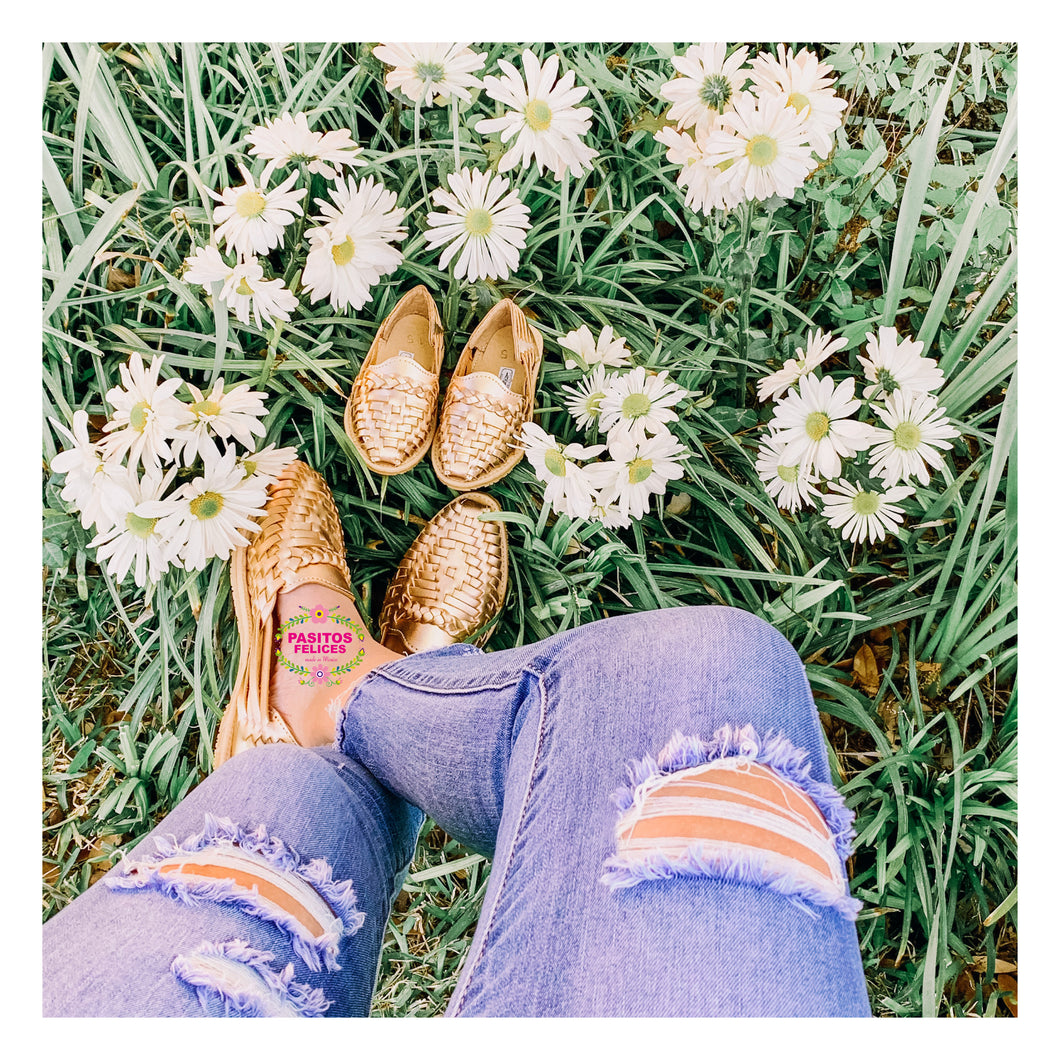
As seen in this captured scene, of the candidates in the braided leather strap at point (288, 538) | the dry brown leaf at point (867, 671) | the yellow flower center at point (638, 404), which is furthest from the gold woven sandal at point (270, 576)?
the dry brown leaf at point (867, 671)

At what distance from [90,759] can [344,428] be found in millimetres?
431

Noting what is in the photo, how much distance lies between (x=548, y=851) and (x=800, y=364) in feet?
1.72

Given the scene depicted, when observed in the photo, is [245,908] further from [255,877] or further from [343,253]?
[343,253]

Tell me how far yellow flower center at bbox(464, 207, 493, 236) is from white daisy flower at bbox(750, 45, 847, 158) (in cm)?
28

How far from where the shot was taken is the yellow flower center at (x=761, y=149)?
77 cm

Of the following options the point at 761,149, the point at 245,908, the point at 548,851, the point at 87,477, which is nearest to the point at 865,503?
the point at 761,149

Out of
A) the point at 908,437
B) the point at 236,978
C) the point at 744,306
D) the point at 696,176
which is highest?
the point at 696,176

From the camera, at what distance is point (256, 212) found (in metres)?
0.79

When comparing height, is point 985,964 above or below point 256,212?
below

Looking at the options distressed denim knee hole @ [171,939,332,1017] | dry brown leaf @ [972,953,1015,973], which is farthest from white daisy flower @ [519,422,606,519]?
dry brown leaf @ [972,953,1015,973]

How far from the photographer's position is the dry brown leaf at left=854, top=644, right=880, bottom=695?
2.78ft

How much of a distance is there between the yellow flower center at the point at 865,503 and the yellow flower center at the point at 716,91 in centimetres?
40

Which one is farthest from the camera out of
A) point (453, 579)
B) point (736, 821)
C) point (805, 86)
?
point (453, 579)

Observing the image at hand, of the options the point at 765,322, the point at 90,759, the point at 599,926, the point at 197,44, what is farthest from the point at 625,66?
the point at 90,759
